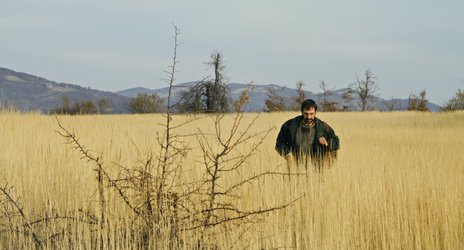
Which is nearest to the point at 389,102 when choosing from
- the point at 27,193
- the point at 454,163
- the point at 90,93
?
the point at 454,163

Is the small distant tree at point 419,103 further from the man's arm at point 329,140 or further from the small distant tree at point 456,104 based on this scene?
the man's arm at point 329,140

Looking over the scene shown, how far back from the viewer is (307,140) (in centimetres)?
633

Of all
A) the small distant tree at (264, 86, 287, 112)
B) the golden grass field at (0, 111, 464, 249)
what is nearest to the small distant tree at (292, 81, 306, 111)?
the small distant tree at (264, 86, 287, 112)

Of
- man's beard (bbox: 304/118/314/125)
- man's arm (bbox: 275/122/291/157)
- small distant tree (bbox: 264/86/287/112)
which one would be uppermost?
small distant tree (bbox: 264/86/287/112)

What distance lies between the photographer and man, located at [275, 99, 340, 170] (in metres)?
6.25

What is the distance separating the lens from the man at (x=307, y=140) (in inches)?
246

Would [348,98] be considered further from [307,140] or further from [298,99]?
[307,140]

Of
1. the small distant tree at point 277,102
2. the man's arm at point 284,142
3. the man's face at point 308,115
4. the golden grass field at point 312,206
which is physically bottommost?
the golden grass field at point 312,206

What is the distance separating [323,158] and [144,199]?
8.79 feet

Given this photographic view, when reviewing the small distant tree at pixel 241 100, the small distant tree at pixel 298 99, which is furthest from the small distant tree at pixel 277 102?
the small distant tree at pixel 241 100

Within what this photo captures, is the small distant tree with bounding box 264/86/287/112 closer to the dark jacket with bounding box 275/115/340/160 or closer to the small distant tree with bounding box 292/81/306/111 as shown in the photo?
the small distant tree with bounding box 292/81/306/111

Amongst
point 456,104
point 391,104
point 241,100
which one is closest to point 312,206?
point 241,100

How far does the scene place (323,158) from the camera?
6.20 metres

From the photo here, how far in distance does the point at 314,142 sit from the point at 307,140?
9cm
